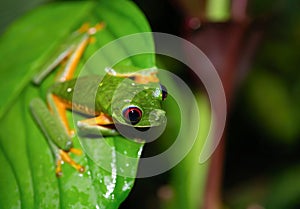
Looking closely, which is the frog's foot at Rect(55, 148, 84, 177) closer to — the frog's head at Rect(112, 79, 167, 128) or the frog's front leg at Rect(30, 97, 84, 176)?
the frog's front leg at Rect(30, 97, 84, 176)

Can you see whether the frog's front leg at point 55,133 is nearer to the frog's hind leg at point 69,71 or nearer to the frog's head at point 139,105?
the frog's hind leg at point 69,71

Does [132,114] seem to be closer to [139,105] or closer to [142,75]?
[139,105]

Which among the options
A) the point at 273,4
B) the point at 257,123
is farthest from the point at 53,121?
the point at 257,123

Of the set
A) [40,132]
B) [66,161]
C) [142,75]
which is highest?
[142,75]

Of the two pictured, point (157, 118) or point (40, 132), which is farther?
point (40, 132)

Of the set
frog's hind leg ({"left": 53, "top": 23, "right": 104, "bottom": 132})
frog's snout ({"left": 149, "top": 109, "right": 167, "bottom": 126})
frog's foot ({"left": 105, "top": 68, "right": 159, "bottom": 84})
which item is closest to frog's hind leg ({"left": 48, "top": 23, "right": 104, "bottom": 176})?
frog's hind leg ({"left": 53, "top": 23, "right": 104, "bottom": 132})

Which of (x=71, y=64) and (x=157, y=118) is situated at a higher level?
(x=71, y=64)

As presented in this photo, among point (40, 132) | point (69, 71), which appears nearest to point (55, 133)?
point (40, 132)
